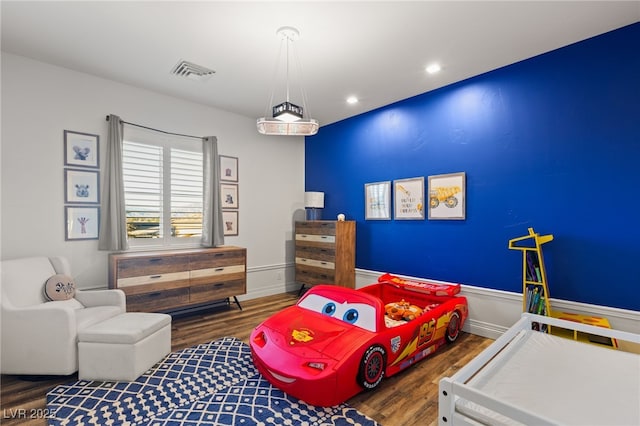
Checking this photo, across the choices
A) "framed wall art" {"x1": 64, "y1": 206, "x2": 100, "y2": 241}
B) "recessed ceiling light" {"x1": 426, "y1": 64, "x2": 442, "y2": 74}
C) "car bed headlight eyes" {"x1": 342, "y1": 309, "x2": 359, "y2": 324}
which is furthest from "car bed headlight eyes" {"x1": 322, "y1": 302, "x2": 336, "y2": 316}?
"framed wall art" {"x1": 64, "y1": 206, "x2": 100, "y2": 241}

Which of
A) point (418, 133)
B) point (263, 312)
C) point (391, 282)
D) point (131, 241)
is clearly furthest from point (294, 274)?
point (418, 133)

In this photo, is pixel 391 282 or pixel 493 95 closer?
pixel 493 95

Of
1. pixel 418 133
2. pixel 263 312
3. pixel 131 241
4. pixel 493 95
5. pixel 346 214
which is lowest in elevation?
pixel 263 312

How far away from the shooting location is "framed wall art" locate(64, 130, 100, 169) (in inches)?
130

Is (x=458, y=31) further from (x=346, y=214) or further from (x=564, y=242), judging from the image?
(x=346, y=214)

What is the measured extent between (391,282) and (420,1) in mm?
2832

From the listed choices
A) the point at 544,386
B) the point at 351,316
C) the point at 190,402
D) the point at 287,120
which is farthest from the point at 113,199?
the point at 544,386

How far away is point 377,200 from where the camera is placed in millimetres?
4395

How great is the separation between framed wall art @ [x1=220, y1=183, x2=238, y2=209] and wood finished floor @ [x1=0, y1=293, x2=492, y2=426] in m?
1.78

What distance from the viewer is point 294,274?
214 inches

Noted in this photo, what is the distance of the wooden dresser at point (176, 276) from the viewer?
3314 mm

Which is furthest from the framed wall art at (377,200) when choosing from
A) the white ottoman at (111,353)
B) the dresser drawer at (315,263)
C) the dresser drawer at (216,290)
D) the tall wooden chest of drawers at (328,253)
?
the white ottoman at (111,353)

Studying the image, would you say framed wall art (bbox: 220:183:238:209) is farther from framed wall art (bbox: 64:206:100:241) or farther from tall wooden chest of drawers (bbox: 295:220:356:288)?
framed wall art (bbox: 64:206:100:241)

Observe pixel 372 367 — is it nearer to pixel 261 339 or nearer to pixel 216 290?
pixel 261 339
